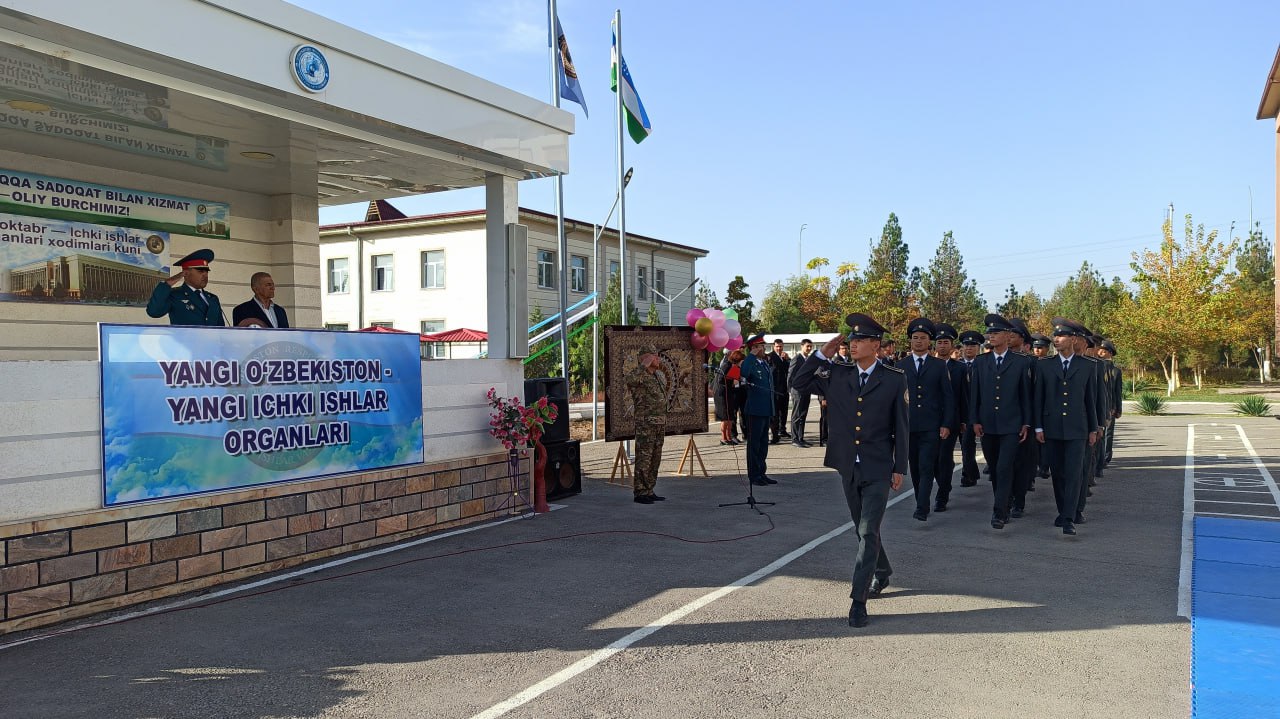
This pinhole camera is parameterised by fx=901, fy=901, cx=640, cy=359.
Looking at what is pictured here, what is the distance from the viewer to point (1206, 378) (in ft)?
158

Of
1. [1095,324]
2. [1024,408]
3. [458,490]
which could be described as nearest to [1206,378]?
[1095,324]

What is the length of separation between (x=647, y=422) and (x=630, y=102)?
821 centimetres

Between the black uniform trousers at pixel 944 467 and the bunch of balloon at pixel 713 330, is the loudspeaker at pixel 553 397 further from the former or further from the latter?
the black uniform trousers at pixel 944 467

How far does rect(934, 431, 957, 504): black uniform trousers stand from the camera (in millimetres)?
9938

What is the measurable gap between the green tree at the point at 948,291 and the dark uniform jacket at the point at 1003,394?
5523 centimetres

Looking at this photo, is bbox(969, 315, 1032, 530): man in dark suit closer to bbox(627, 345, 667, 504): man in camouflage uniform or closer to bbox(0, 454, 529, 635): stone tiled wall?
bbox(627, 345, 667, 504): man in camouflage uniform

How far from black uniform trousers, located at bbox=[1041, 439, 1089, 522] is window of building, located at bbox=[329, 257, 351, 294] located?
30.1 metres

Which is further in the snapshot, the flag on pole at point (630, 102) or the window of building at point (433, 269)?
the window of building at point (433, 269)

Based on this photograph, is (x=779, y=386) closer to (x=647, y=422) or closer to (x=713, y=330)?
(x=713, y=330)

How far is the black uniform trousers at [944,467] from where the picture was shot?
9.94 meters

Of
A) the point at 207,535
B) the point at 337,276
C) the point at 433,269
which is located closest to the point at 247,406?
the point at 207,535

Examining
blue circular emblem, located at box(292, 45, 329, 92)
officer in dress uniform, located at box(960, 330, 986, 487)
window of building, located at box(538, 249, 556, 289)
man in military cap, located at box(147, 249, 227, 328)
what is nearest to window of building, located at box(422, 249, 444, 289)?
window of building, located at box(538, 249, 556, 289)

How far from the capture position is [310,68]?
7270 millimetres

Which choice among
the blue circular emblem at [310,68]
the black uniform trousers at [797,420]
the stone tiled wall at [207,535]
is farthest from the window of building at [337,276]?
the blue circular emblem at [310,68]
